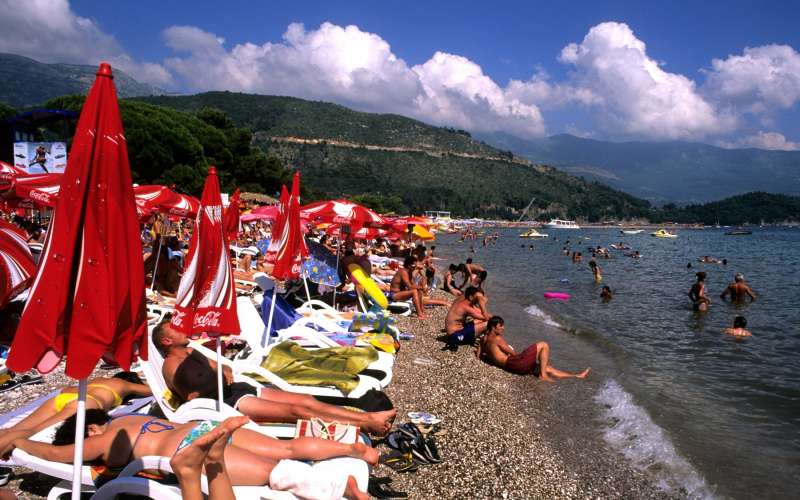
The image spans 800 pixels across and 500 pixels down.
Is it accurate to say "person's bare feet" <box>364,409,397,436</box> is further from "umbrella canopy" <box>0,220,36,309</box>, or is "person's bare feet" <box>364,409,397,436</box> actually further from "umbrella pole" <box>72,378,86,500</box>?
"umbrella canopy" <box>0,220,36,309</box>

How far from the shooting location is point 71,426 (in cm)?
313

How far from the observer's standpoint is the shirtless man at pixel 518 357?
7285mm

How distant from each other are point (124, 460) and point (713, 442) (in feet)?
18.0

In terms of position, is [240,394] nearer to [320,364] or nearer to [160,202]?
[320,364]

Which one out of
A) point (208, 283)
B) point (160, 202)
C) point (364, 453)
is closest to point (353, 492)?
Result: point (364, 453)

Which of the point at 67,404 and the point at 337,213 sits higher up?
the point at 337,213

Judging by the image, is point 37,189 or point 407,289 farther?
A: point 407,289

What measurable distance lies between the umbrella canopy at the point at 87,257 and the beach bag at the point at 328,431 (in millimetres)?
1643

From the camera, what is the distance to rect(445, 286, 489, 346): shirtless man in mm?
8266

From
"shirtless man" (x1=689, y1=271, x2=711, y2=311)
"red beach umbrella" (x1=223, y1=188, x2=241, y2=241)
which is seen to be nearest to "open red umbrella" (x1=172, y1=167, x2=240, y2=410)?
"red beach umbrella" (x1=223, y1=188, x2=241, y2=241)

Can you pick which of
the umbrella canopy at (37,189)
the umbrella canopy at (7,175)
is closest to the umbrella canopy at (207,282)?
the umbrella canopy at (37,189)

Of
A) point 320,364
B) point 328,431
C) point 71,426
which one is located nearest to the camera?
point 71,426

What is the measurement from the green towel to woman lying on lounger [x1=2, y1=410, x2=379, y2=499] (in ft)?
4.94

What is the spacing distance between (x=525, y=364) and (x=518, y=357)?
163 mm
